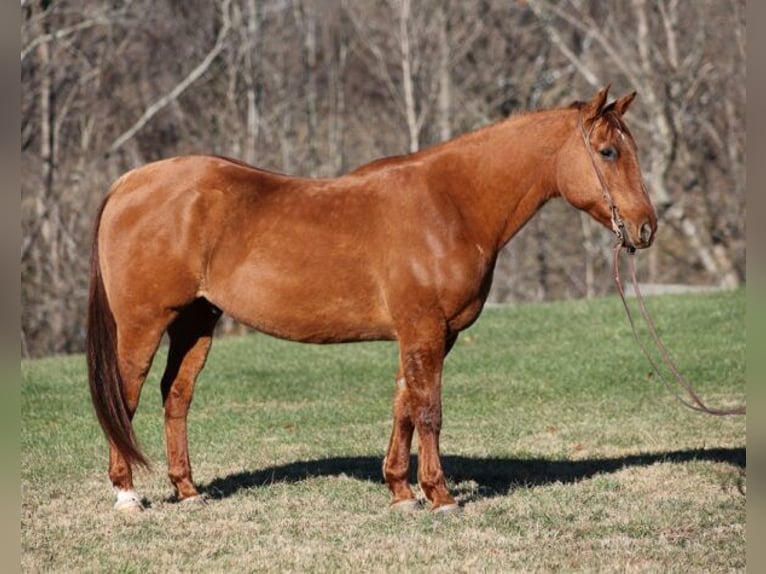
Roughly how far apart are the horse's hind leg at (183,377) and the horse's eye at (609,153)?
248cm

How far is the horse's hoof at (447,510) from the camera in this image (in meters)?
6.26

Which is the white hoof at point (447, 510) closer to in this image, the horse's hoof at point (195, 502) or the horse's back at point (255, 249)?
the horse's back at point (255, 249)

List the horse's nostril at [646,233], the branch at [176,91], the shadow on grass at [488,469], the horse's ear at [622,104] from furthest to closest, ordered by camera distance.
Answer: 1. the branch at [176,91]
2. the shadow on grass at [488,469]
3. the horse's ear at [622,104]
4. the horse's nostril at [646,233]

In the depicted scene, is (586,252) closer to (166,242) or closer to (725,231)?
(725,231)

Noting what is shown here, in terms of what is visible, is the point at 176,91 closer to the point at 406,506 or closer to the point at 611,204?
the point at 406,506

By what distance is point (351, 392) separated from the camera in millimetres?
11562

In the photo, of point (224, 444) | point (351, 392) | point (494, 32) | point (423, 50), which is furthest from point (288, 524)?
point (494, 32)

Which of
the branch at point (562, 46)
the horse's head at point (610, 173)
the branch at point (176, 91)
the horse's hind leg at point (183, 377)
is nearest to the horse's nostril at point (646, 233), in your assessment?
the horse's head at point (610, 173)

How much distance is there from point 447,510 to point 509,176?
6.16 feet

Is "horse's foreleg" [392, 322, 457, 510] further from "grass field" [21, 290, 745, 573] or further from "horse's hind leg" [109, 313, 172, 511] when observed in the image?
"horse's hind leg" [109, 313, 172, 511]

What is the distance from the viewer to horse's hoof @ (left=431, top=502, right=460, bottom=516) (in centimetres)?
626

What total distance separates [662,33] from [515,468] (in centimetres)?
1938

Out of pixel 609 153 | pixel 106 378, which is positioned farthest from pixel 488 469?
pixel 106 378

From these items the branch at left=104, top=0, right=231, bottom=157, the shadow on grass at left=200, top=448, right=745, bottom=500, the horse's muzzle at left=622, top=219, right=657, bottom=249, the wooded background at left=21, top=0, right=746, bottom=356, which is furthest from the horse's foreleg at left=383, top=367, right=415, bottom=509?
the branch at left=104, top=0, right=231, bottom=157
